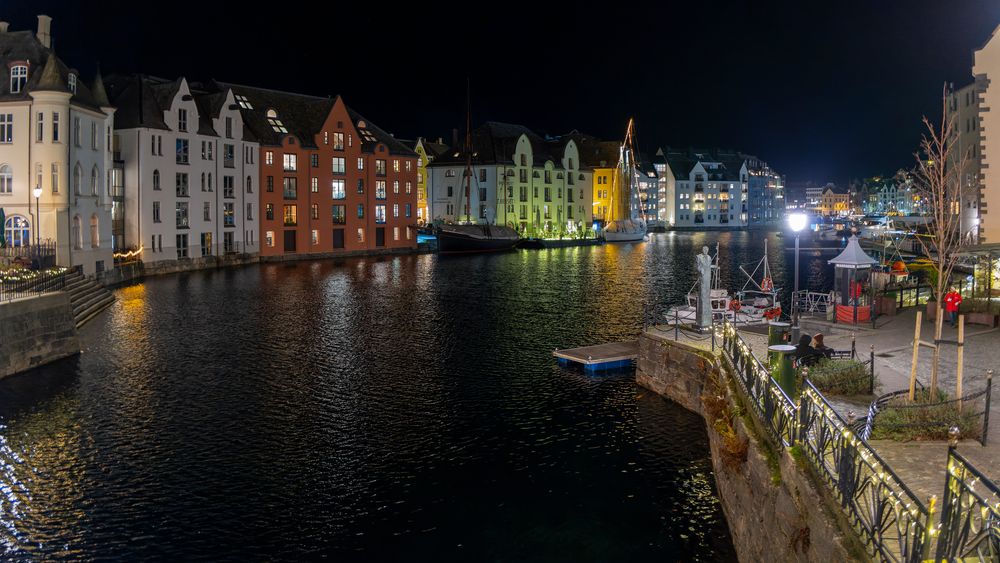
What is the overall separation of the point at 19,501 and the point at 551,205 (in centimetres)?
13223

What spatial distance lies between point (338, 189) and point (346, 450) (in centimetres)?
8005

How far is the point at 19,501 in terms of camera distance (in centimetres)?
1884

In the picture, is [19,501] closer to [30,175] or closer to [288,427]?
[288,427]

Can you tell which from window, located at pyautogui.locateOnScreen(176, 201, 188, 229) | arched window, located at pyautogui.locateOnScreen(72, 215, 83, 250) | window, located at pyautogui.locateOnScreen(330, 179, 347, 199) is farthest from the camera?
window, located at pyautogui.locateOnScreen(330, 179, 347, 199)

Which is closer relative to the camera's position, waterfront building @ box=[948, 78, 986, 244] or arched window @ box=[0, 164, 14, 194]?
arched window @ box=[0, 164, 14, 194]

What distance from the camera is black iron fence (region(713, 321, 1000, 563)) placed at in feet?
28.5

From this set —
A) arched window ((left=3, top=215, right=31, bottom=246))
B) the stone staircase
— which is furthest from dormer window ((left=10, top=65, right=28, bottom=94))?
the stone staircase

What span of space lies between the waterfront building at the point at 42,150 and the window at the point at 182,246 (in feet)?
69.5

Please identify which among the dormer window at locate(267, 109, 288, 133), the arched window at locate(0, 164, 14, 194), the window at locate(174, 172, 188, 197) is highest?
the dormer window at locate(267, 109, 288, 133)

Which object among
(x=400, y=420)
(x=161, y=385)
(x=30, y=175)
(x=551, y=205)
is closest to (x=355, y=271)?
(x=30, y=175)

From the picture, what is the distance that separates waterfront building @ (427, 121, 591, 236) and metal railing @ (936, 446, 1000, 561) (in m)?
119

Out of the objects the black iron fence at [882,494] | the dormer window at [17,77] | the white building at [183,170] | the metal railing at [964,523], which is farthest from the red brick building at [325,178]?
the metal railing at [964,523]

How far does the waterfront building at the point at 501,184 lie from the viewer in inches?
5349

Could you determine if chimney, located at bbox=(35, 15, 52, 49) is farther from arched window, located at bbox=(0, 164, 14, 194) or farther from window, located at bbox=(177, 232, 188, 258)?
window, located at bbox=(177, 232, 188, 258)
